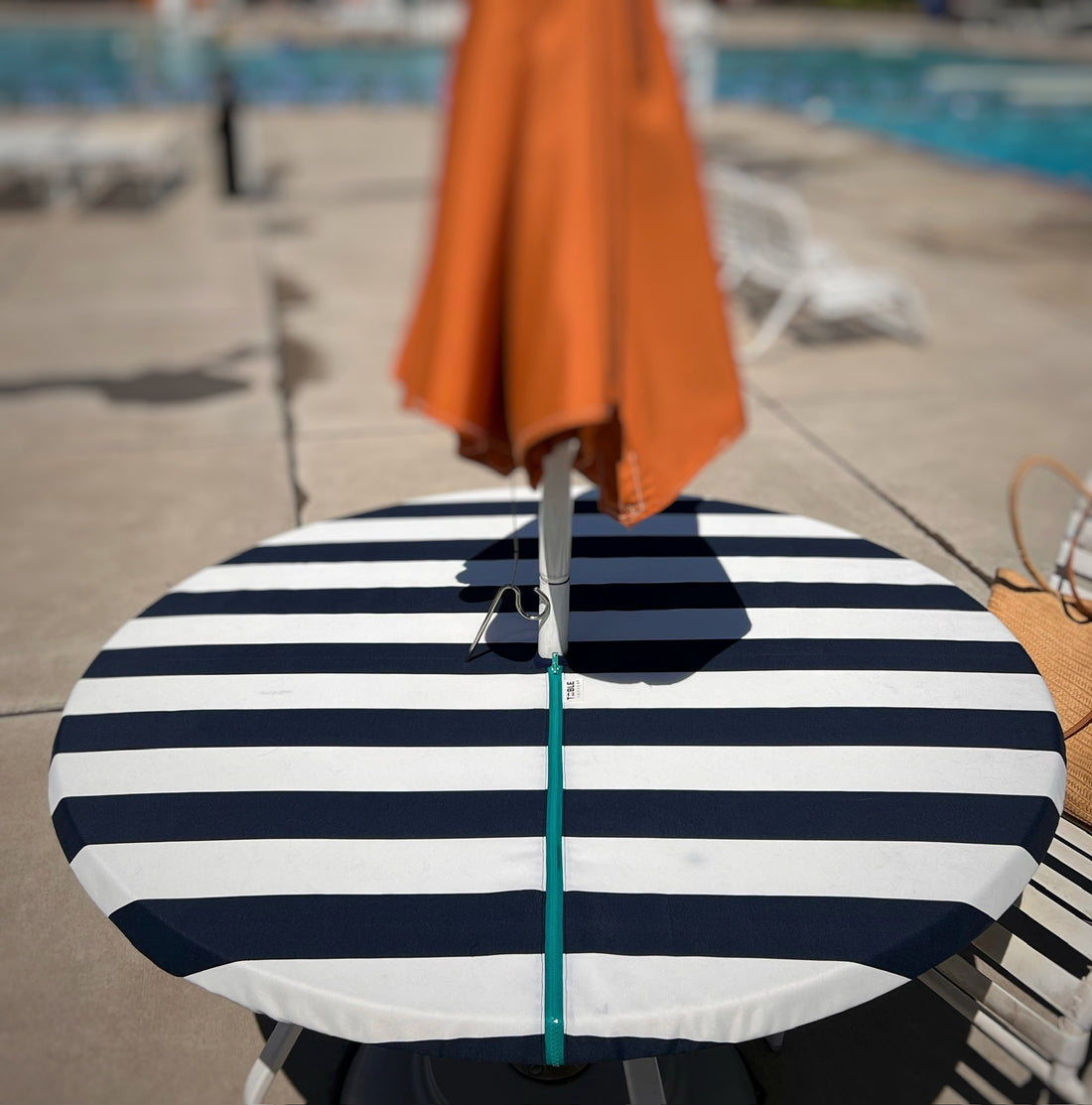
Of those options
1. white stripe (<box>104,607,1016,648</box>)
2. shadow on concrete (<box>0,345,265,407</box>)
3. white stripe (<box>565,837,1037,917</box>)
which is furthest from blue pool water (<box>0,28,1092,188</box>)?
white stripe (<box>565,837,1037,917</box>)

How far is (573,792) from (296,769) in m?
0.59

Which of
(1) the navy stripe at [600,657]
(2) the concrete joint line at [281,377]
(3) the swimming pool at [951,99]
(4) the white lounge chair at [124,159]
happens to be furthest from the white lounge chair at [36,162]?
(3) the swimming pool at [951,99]

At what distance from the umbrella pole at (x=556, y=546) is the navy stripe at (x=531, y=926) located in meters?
0.77

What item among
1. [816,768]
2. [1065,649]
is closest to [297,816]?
[816,768]

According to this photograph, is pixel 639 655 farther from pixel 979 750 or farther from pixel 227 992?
pixel 227 992

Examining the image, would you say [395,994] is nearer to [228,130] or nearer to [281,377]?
[281,377]

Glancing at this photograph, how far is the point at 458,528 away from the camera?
129 inches

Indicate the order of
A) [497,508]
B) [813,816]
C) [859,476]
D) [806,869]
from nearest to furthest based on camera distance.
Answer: [806,869] < [813,816] < [497,508] < [859,476]

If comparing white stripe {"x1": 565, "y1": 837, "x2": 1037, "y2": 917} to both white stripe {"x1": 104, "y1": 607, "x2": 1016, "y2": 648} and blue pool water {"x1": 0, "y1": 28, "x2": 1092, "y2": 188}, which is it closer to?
white stripe {"x1": 104, "y1": 607, "x2": 1016, "y2": 648}

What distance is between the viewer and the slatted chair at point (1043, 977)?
197cm

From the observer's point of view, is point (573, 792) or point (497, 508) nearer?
point (573, 792)

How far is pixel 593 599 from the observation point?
287cm

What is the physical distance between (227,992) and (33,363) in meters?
7.08

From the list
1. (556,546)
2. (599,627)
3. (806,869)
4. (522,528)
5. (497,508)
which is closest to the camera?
(806,869)
